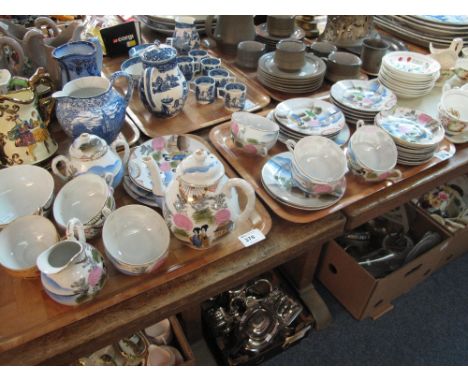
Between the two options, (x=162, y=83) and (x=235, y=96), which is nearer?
(x=162, y=83)

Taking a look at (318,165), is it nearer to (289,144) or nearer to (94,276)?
(289,144)

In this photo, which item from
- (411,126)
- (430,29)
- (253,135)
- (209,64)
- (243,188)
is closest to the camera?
(243,188)

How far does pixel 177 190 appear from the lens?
2.48 feet

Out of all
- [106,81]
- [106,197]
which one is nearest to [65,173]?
[106,197]

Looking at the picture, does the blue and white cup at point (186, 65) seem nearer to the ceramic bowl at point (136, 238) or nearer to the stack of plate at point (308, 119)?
the stack of plate at point (308, 119)

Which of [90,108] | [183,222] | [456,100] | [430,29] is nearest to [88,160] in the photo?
[90,108]

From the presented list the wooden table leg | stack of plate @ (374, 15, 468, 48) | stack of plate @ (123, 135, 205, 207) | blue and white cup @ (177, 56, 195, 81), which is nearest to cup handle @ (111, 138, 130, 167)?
stack of plate @ (123, 135, 205, 207)

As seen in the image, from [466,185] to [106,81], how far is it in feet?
4.80

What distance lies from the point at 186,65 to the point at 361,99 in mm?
577

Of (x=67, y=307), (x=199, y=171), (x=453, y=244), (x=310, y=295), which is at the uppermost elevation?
(x=199, y=171)

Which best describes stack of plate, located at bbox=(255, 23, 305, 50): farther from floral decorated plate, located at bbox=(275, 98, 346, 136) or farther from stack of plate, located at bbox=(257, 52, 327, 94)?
floral decorated plate, located at bbox=(275, 98, 346, 136)

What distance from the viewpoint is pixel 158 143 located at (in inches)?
41.8

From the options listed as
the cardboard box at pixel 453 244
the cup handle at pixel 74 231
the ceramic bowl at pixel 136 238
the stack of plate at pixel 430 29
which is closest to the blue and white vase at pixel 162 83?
the ceramic bowl at pixel 136 238

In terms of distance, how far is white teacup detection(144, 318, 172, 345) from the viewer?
117cm
